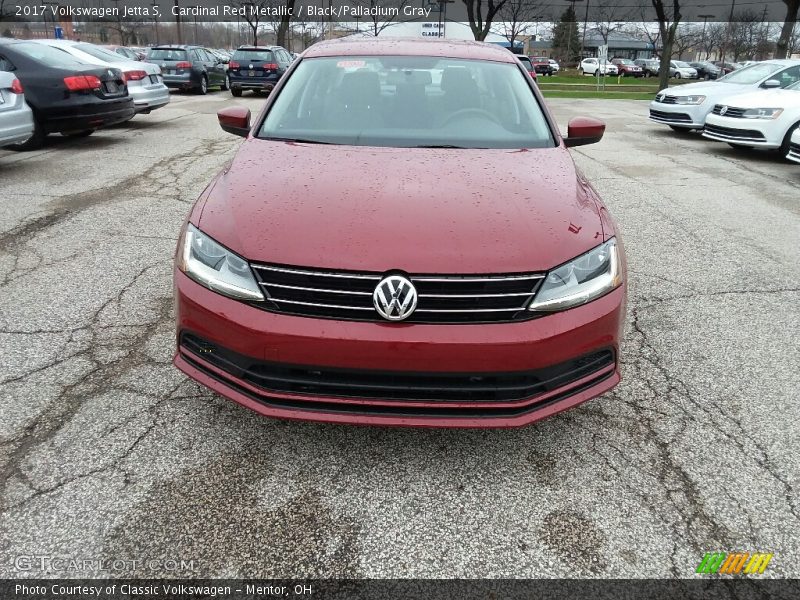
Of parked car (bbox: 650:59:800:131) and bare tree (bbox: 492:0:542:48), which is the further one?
bare tree (bbox: 492:0:542:48)

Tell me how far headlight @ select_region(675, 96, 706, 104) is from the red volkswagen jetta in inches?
444

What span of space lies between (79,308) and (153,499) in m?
2.03

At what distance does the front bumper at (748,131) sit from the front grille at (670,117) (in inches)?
63.5

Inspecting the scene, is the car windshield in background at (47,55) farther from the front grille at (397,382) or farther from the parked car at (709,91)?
the parked car at (709,91)

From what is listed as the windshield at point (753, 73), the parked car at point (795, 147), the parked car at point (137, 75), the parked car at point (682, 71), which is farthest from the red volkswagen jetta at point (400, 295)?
the parked car at point (682, 71)

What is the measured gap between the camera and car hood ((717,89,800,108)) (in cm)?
1013

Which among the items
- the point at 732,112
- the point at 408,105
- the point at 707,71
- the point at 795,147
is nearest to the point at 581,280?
the point at 408,105

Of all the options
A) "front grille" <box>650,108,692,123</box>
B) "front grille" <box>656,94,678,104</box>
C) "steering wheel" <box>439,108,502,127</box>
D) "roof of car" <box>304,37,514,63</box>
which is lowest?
"front grille" <box>650,108,692,123</box>

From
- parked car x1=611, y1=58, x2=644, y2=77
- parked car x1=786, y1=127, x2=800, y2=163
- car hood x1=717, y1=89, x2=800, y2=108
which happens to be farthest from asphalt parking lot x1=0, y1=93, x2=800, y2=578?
parked car x1=611, y1=58, x2=644, y2=77

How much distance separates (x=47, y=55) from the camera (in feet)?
30.0

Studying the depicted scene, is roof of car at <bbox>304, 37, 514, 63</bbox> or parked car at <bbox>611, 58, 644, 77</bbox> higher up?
roof of car at <bbox>304, 37, 514, 63</bbox>

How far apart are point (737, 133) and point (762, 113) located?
1.49ft
